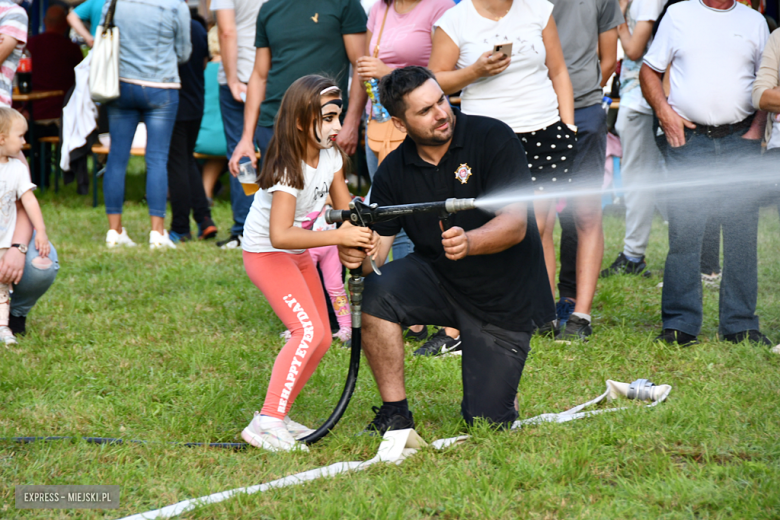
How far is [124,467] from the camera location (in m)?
3.12

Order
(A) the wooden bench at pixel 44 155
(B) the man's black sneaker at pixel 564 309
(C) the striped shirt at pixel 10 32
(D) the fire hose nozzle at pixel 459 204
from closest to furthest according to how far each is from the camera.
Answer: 1. (D) the fire hose nozzle at pixel 459 204
2. (B) the man's black sneaker at pixel 564 309
3. (C) the striped shirt at pixel 10 32
4. (A) the wooden bench at pixel 44 155

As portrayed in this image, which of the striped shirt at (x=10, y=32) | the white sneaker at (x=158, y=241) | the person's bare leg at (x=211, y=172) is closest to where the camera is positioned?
the striped shirt at (x=10, y=32)

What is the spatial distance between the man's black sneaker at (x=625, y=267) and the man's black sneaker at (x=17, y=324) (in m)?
4.16

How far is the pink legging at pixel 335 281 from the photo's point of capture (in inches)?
188

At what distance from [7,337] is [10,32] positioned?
2.18 meters

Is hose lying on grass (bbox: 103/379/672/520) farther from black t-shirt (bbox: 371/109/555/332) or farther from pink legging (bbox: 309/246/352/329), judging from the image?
pink legging (bbox: 309/246/352/329)

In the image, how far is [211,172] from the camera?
32.8 feet

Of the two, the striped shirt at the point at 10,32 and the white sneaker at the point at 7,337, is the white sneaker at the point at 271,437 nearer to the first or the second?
the white sneaker at the point at 7,337

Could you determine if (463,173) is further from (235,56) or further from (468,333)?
(235,56)

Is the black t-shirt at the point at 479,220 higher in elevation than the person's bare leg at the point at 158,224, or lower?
higher

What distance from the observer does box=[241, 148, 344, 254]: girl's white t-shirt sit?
3514mm

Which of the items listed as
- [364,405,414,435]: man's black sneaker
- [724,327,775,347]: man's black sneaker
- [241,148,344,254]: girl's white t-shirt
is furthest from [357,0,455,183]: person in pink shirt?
[724,327,775,347]: man's black sneaker

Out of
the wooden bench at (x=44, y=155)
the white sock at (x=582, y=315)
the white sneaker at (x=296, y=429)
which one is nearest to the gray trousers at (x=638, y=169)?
the white sock at (x=582, y=315)

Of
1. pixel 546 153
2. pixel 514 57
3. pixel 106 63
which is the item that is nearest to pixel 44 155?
pixel 106 63
